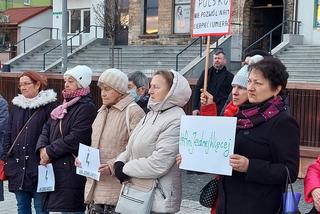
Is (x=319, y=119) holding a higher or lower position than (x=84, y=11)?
lower

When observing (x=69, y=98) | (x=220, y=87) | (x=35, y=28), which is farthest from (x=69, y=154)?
(x=35, y=28)

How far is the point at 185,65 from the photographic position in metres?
22.5

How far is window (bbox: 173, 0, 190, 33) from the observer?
2753 centimetres

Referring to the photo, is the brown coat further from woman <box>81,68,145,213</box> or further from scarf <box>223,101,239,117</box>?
scarf <box>223,101,239,117</box>

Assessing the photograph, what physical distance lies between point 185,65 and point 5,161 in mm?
16737

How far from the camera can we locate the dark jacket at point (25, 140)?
19.2 ft

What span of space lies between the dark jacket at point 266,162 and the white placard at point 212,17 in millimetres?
1943

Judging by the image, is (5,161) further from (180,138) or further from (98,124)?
(180,138)

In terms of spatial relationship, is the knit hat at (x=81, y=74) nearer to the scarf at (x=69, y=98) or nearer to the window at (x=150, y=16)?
the scarf at (x=69, y=98)

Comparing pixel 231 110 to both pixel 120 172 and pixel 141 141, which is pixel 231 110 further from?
pixel 120 172

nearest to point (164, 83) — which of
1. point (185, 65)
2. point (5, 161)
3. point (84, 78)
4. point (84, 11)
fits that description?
point (84, 78)

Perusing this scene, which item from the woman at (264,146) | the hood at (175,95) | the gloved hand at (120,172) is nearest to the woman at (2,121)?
the gloved hand at (120,172)

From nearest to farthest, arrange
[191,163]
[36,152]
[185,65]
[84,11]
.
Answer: [191,163]
[36,152]
[185,65]
[84,11]

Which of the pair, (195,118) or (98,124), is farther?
(98,124)
